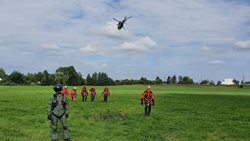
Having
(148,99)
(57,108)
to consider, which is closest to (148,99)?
(148,99)

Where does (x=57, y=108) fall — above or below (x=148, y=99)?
below

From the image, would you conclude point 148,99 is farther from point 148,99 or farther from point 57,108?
point 57,108

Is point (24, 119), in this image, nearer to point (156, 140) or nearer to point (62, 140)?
point (62, 140)

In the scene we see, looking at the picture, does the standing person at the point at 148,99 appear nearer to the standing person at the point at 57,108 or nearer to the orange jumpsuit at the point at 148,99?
the orange jumpsuit at the point at 148,99

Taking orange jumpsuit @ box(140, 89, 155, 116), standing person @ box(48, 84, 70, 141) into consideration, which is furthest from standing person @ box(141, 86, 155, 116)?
standing person @ box(48, 84, 70, 141)

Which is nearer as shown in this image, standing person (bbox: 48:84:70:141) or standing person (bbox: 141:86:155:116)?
standing person (bbox: 48:84:70:141)

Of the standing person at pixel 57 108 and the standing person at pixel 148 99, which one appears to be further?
the standing person at pixel 148 99

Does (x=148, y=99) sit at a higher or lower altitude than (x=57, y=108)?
higher

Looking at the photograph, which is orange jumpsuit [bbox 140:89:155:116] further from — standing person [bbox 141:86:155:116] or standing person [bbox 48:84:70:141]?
standing person [bbox 48:84:70:141]

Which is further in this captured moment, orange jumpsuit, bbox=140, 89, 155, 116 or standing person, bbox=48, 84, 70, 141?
orange jumpsuit, bbox=140, 89, 155, 116

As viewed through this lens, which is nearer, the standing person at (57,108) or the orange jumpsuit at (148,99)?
the standing person at (57,108)

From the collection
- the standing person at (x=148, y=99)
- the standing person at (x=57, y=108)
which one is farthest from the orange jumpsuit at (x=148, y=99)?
the standing person at (x=57, y=108)

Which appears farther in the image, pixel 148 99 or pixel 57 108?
pixel 148 99

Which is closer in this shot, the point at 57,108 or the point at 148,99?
the point at 57,108
